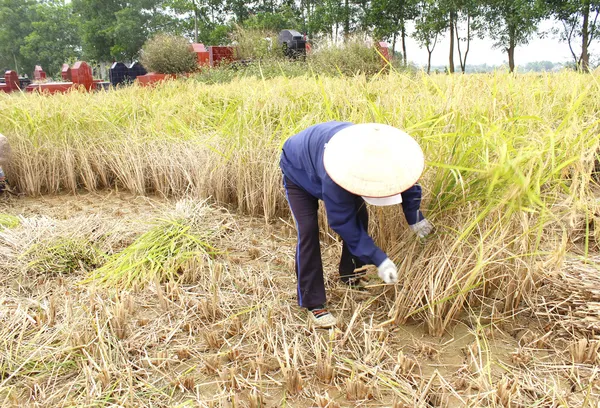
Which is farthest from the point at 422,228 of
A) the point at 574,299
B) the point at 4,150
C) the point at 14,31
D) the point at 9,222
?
the point at 14,31

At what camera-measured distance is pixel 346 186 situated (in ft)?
4.90

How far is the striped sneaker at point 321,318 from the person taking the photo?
190 cm

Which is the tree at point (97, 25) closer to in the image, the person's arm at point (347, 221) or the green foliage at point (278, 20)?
the green foliage at point (278, 20)

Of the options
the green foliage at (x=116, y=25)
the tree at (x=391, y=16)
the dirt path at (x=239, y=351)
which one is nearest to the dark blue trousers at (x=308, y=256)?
the dirt path at (x=239, y=351)

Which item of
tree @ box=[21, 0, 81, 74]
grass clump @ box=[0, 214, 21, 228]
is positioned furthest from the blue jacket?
tree @ box=[21, 0, 81, 74]

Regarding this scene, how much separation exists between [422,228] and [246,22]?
2236cm

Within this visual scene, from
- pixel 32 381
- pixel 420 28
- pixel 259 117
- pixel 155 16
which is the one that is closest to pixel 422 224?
pixel 32 381

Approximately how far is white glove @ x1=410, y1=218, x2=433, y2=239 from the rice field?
0.18 feet

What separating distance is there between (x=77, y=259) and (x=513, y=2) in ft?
54.4

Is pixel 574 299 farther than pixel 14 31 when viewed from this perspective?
No

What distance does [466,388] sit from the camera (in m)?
1.55

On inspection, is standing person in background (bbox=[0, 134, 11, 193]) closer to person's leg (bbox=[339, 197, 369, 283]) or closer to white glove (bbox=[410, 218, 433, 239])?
person's leg (bbox=[339, 197, 369, 283])

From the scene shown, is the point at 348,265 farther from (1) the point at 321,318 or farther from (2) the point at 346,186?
(2) the point at 346,186

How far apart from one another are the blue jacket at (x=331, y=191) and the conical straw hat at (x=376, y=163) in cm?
14
